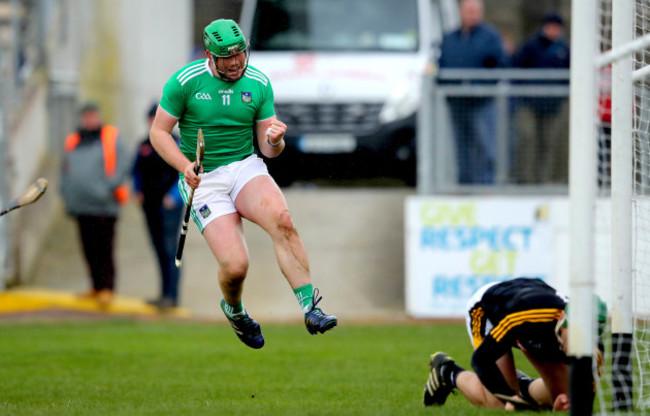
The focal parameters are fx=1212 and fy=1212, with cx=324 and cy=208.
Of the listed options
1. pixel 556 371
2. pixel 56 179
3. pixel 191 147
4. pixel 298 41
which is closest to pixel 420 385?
pixel 556 371

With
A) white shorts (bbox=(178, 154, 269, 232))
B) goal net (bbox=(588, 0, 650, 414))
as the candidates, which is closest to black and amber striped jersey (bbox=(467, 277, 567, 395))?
goal net (bbox=(588, 0, 650, 414))

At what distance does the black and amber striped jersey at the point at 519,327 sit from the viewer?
7.15 meters

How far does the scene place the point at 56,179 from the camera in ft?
61.5

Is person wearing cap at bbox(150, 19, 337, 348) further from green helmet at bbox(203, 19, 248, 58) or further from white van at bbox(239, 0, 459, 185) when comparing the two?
white van at bbox(239, 0, 459, 185)

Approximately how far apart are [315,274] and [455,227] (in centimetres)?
237

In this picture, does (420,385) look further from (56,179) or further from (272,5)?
(56,179)

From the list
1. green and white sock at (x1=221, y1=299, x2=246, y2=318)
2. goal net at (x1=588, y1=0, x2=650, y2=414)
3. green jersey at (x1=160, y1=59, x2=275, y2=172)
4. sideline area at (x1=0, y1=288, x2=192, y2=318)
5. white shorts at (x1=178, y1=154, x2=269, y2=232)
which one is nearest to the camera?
goal net at (x1=588, y1=0, x2=650, y2=414)

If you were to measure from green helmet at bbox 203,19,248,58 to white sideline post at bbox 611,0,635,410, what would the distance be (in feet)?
8.39

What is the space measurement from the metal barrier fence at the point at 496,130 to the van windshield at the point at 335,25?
164cm

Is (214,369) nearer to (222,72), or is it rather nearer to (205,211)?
(205,211)

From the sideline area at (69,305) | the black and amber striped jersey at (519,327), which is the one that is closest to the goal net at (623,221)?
the black and amber striped jersey at (519,327)

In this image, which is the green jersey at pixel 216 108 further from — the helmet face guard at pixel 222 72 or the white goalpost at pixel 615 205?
the white goalpost at pixel 615 205

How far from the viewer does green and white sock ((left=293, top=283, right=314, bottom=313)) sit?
846 cm

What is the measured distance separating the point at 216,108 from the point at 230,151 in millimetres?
359
